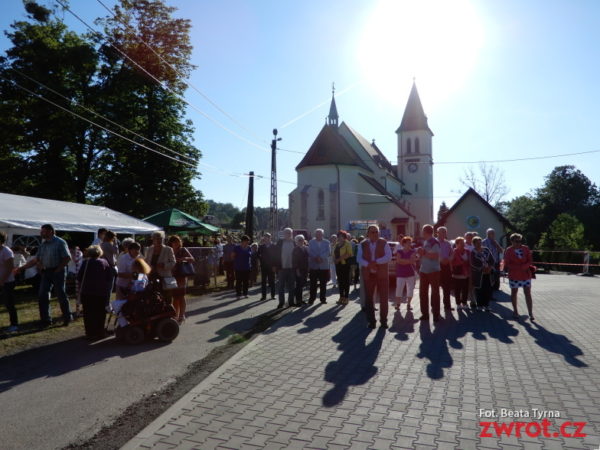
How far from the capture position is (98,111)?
91.9ft

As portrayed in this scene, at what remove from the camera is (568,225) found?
123ft

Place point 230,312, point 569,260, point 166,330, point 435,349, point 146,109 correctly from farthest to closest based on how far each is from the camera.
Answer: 1. point 146,109
2. point 569,260
3. point 230,312
4. point 166,330
5. point 435,349

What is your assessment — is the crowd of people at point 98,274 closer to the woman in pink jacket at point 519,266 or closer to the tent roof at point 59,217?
the tent roof at point 59,217

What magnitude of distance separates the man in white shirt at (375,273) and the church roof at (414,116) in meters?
56.0

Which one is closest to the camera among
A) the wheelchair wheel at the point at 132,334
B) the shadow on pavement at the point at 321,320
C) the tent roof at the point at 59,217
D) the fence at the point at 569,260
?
the wheelchair wheel at the point at 132,334

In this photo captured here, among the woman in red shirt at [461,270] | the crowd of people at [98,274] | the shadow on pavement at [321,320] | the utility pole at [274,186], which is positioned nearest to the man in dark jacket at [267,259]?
the shadow on pavement at [321,320]

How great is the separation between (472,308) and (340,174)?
127 ft

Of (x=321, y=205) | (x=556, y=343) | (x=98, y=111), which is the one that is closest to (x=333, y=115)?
(x=321, y=205)

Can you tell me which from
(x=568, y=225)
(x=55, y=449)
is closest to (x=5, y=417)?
(x=55, y=449)

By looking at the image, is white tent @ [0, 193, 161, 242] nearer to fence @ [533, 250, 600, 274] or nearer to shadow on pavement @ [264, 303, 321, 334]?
shadow on pavement @ [264, 303, 321, 334]

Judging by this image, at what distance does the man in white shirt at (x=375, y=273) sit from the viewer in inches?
331

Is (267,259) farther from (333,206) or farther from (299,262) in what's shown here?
(333,206)

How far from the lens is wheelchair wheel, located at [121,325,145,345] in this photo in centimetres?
719

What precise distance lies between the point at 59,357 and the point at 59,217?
378 inches
